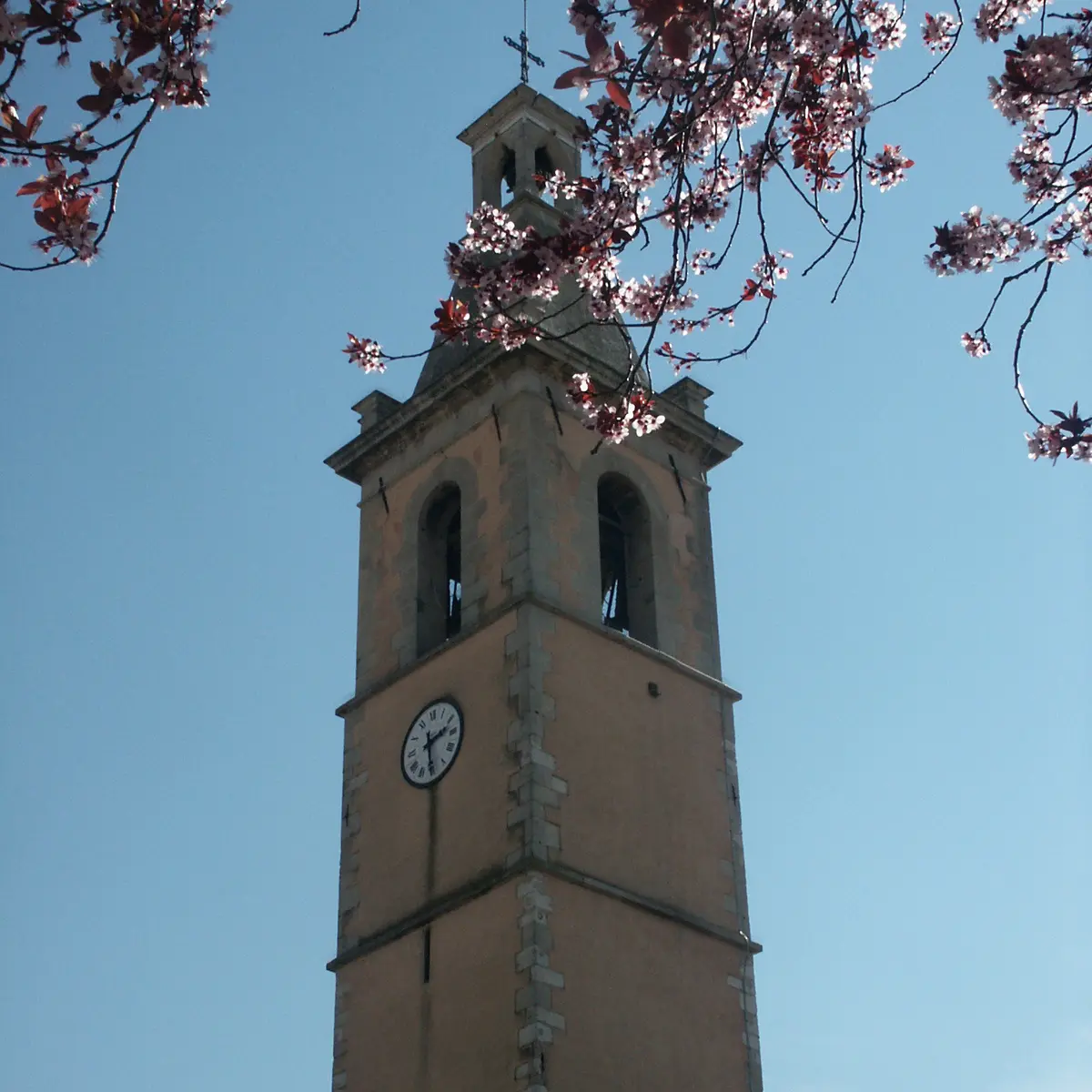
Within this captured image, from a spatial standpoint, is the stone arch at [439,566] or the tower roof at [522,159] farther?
the tower roof at [522,159]

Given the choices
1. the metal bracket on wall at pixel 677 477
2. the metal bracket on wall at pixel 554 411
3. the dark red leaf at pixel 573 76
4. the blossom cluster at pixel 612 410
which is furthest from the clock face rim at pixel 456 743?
the dark red leaf at pixel 573 76

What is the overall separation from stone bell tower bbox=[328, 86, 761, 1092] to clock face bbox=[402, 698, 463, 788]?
0.03m

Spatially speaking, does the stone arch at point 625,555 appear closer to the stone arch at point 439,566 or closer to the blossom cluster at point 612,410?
the stone arch at point 439,566

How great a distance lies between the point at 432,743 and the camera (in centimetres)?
1902

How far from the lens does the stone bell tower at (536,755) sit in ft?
55.1

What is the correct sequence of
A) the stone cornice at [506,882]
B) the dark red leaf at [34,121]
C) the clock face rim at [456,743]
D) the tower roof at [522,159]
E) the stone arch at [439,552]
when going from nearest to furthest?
the dark red leaf at [34,121], the stone cornice at [506,882], the clock face rim at [456,743], the stone arch at [439,552], the tower roof at [522,159]

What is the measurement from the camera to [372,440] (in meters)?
22.1

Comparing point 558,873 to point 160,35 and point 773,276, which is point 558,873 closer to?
point 773,276

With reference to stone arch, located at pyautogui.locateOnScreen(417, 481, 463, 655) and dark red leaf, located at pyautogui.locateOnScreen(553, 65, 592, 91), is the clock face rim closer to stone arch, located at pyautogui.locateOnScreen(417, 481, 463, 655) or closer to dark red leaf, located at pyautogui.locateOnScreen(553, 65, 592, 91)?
stone arch, located at pyautogui.locateOnScreen(417, 481, 463, 655)

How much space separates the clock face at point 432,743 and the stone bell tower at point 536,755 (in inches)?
1.2

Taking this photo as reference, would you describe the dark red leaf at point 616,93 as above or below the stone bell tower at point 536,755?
below

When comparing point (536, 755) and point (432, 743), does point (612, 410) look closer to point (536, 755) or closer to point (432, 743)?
point (536, 755)

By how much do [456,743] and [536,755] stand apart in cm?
128

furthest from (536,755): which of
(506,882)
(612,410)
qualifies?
(612,410)
